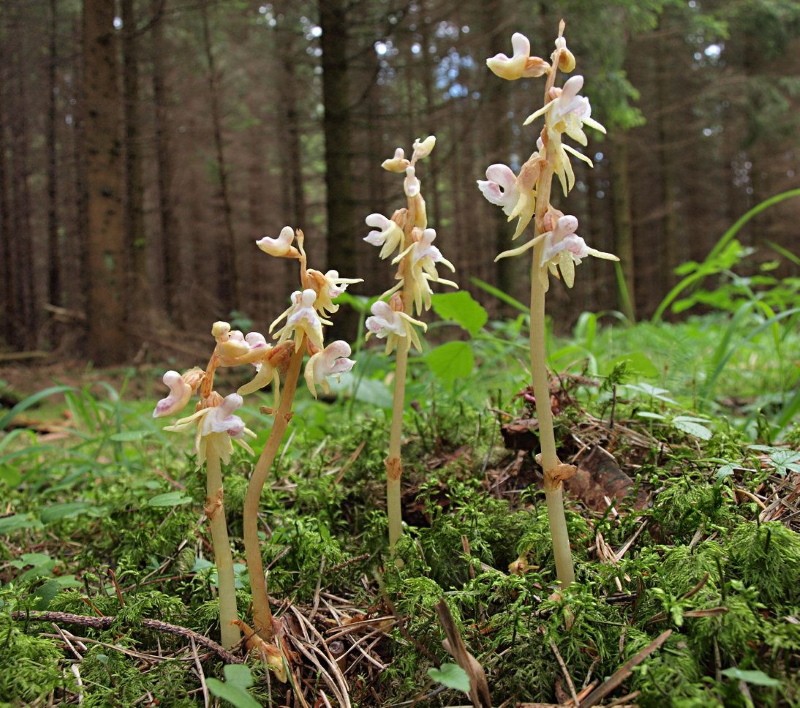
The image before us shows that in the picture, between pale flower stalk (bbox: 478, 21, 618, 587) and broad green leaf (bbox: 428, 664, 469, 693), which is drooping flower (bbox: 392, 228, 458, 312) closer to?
pale flower stalk (bbox: 478, 21, 618, 587)

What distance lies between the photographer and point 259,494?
1.19 meters

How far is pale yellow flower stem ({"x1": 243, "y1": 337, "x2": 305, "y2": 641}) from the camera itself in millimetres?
1176

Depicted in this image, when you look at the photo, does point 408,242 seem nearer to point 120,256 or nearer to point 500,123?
point 120,256

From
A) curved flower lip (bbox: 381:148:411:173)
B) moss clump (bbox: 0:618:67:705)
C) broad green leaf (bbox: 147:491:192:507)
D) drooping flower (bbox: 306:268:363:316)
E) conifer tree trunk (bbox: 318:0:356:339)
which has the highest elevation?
conifer tree trunk (bbox: 318:0:356:339)

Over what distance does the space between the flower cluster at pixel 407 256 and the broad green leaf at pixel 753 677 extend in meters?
0.80

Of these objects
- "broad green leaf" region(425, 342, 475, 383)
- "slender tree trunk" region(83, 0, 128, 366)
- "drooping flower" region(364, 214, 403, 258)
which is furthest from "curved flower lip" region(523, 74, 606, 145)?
"slender tree trunk" region(83, 0, 128, 366)

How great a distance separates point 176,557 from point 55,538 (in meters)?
0.61

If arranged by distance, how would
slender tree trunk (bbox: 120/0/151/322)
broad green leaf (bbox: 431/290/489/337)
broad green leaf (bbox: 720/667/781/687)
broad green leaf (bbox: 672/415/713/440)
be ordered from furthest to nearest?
slender tree trunk (bbox: 120/0/151/322)
broad green leaf (bbox: 431/290/489/337)
broad green leaf (bbox: 672/415/713/440)
broad green leaf (bbox: 720/667/781/687)

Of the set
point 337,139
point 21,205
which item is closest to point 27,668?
point 337,139

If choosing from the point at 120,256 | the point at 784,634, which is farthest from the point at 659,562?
the point at 120,256

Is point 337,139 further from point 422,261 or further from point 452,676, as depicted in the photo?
point 452,676

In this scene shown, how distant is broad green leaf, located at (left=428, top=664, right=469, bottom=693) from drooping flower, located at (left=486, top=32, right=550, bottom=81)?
108cm

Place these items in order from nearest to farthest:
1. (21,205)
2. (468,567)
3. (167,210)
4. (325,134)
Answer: (468,567), (325,134), (167,210), (21,205)

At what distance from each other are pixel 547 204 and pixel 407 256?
1.14ft
